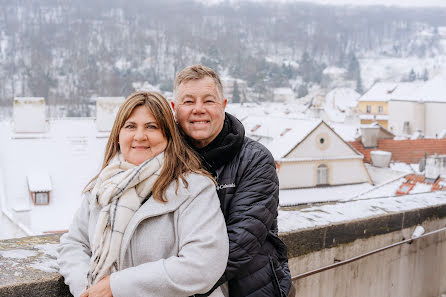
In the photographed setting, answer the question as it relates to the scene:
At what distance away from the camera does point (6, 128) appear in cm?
1446

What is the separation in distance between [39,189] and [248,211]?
10361 millimetres

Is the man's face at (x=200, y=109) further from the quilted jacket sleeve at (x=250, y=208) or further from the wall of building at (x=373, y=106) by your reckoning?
the wall of building at (x=373, y=106)

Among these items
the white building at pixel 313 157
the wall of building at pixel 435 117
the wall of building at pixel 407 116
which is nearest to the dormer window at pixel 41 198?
the white building at pixel 313 157

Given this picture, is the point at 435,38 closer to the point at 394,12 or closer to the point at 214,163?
the point at 394,12

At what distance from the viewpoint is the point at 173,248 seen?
170cm

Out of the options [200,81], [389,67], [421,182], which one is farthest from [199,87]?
[389,67]

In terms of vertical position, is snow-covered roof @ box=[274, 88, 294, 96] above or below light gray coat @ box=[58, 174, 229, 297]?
above

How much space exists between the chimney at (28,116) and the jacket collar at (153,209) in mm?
13144

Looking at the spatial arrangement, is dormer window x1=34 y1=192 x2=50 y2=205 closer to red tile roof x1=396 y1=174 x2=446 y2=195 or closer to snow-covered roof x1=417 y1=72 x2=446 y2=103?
red tile roof x1=396 y1=174 x2=446 y2=195

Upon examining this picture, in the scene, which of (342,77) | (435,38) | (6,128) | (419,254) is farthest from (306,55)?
(419,254)

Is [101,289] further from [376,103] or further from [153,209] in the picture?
[376,103]

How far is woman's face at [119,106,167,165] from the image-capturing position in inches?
70.8

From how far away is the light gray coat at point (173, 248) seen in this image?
1.60 metres

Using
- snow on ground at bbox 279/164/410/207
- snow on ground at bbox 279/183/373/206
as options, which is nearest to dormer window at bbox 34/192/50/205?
snow on ground at bbox 279/164/410/207
